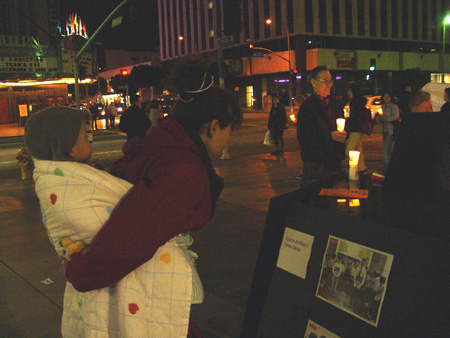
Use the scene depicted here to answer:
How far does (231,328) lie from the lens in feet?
11.8

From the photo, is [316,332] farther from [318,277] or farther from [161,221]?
[161,221]

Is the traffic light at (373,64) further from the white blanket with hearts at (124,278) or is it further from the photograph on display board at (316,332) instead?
the white blanket with hearts at (124,278)

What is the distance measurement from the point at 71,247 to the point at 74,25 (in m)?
49.5

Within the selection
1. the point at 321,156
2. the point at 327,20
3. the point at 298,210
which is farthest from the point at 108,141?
the point at 327,20

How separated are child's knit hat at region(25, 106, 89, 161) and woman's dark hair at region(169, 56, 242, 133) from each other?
1.34 feet

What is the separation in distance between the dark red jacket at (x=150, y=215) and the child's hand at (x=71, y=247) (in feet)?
0.09

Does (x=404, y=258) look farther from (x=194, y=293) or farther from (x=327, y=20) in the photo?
(x=327, y=20)

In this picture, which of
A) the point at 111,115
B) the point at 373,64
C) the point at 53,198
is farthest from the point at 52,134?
the point at 373,64

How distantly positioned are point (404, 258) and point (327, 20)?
53.3 m

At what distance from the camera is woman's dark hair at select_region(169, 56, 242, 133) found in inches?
70.8

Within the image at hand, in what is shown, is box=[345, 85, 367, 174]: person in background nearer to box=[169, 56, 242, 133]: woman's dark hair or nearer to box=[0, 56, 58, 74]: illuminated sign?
box=[169, 56, 242, 133]: woman's dark hair

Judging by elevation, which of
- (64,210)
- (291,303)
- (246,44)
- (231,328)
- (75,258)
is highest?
(246,44)

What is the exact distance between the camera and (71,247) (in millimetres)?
1536

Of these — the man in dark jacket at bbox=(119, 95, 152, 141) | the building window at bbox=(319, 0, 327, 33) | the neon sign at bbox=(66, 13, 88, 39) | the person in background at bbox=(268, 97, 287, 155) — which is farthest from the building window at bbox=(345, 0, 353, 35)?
the man in dark jacket at bbox=(119, 95, 152, 141)
